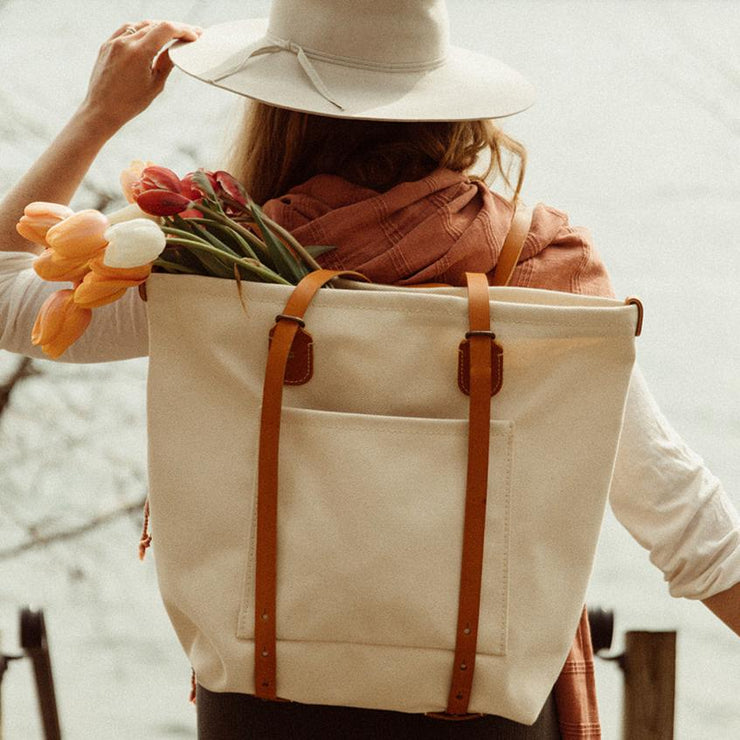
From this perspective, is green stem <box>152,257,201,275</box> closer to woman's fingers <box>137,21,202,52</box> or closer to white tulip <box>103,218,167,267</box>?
white tulip <box>103,218,167,267</box>

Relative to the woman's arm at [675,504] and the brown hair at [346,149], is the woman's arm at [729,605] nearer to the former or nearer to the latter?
the woman's arm at [675,504]

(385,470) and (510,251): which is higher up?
(510,251)

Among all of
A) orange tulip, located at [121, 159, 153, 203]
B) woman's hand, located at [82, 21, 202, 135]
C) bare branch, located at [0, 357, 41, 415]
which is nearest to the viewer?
orange tulip, located at [121, 159, 153, 203]

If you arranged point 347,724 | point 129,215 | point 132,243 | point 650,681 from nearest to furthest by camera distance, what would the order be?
point 132,243
point 129,215
point 347,724
point 650,681

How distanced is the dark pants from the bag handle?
0.11 meters

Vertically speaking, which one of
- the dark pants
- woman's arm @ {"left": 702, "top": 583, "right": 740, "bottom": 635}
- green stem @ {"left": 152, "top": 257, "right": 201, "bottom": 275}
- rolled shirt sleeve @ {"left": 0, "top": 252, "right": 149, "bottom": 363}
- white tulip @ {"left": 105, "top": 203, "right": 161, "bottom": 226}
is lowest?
the dark pants

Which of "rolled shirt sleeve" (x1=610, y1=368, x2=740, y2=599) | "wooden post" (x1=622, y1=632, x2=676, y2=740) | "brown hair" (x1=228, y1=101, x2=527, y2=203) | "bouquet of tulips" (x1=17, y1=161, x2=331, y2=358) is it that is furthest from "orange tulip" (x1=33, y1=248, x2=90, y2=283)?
"wooden post" (x1=622, y1=632, x2=676, y2=740)

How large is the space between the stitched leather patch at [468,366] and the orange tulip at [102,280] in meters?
0.24

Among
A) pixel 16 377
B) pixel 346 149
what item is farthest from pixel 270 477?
pixel 16 377

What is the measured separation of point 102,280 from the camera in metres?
0.76

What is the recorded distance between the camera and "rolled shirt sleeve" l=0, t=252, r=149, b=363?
951 mm

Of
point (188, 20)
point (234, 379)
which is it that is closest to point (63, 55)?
point (188, 20)

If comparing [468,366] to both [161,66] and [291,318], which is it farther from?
[161,66]

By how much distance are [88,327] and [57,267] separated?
0.66ft
